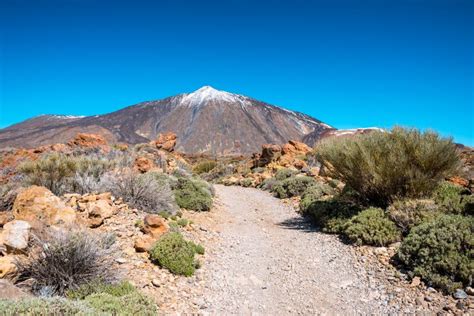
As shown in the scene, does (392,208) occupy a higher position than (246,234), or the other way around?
(392,208)

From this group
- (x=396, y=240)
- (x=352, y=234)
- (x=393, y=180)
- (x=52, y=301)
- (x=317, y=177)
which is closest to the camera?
(x=52, y=301)

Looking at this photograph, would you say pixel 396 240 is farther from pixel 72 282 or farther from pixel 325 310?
pixel 72 282

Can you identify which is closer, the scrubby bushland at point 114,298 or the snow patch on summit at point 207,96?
the scrubby bushland at point 114,298

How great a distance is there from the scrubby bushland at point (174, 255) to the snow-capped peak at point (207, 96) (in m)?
146

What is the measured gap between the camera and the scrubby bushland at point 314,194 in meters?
9.80

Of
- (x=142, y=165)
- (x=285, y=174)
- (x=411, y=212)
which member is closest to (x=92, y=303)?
(x=411, y=212)

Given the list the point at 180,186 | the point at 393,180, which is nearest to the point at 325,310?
the point at 393,180

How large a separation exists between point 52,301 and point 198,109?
476 ft

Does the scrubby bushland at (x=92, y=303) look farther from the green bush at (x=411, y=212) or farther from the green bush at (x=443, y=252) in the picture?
the green bush at (x=411, y=212)

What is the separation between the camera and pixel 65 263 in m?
4.18

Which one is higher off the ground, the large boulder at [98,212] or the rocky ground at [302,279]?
the large boulder at [98,212]

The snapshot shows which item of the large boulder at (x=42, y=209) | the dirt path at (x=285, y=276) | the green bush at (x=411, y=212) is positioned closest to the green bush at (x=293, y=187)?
the dirt path at (x=285, y=276)

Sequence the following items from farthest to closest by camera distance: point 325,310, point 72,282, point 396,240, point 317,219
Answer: point 317,219 → point 396,240 → point 325,310 → point 72,282

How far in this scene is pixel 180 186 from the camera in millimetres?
10438
